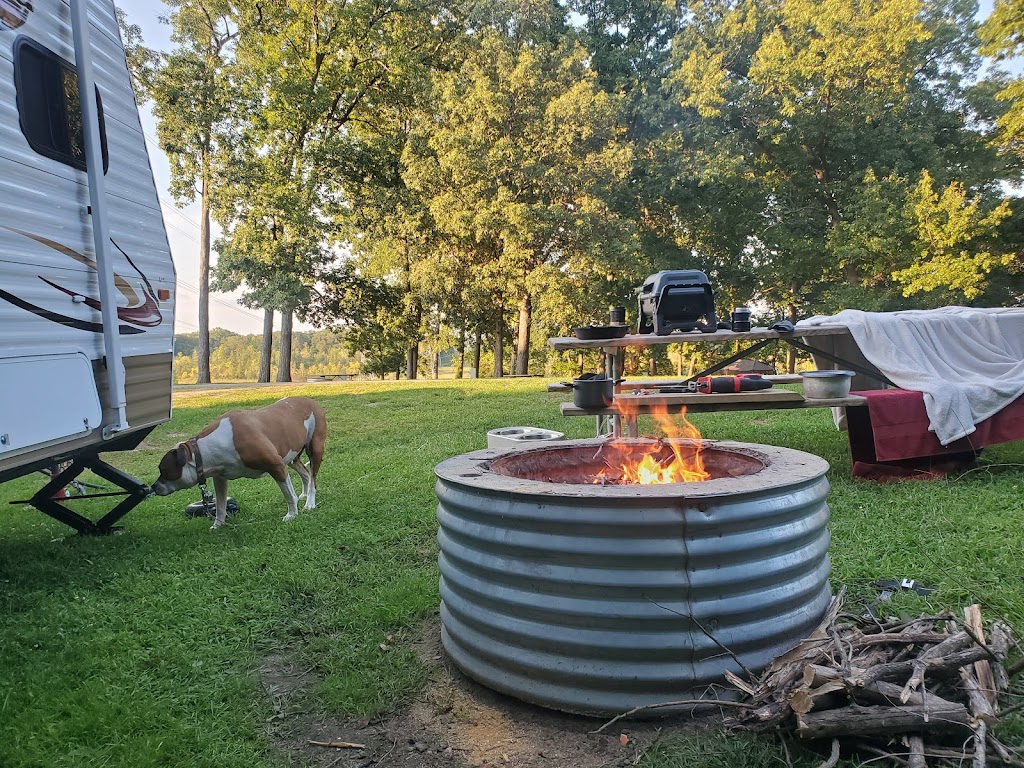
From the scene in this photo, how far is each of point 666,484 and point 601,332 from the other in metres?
3.38

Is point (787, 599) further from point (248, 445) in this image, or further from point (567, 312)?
point (567, 312)

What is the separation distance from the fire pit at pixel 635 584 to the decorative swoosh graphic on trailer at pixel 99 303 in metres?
2.61

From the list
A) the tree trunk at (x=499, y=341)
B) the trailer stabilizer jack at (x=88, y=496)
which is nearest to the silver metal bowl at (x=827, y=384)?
the trailer stabilizer jack at (x=88, y=496)

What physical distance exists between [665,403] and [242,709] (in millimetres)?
3868

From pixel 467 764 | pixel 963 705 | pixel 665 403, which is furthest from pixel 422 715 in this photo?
pixel 665 403

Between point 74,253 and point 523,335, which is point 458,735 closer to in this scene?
point 74,253

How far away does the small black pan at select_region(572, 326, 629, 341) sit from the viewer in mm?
5613

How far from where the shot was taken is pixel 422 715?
2.43 meters

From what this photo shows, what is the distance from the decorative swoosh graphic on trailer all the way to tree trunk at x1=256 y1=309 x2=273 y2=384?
1692cm

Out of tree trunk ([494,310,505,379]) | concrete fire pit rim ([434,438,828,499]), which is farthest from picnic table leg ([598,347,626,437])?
tree trunk ([494,310,505,379])

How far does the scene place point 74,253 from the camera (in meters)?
3.58

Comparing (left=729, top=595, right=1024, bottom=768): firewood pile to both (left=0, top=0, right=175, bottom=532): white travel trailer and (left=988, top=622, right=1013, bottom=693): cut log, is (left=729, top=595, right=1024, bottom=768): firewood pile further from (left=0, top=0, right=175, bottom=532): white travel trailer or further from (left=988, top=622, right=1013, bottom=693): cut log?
(left=0, top=0, right=175, bottom=532): white travel trailer

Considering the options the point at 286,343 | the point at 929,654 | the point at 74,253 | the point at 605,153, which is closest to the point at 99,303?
the point at 74,253

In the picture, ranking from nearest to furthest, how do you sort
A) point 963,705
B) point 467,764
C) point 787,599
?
1. point 963,705
2. point 467,764
3. point 787,599
